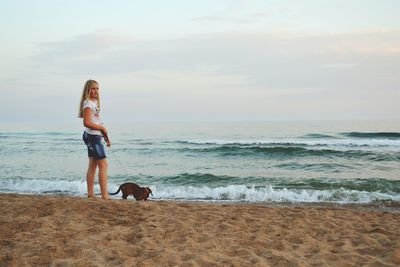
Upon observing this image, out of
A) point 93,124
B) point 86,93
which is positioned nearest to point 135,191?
point 93,124

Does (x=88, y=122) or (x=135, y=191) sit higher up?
(x=88, y=122)

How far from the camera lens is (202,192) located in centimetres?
935

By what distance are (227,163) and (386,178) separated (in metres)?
6.45

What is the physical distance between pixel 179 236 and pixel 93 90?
254cm

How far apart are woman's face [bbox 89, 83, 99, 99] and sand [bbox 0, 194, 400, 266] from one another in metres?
1.52

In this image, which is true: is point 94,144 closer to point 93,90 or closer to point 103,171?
point 103,171

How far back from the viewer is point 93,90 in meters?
5.38

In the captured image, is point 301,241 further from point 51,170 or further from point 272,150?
point 272,150

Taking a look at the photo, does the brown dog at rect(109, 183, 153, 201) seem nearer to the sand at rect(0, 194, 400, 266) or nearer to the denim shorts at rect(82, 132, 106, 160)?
the sand at rect(0, 194, 400, 266)

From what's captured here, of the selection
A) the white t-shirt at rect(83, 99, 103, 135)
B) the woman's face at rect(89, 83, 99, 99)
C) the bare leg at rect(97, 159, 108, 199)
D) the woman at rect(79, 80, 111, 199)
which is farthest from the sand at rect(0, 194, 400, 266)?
the woman's face at rect(89, 83, 99, 99)

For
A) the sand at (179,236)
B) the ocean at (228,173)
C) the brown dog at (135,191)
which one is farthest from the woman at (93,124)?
the ocean at (228,173)

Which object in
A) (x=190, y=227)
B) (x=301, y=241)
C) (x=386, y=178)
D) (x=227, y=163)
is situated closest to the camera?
(x=301, y=241)

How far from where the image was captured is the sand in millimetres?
3395

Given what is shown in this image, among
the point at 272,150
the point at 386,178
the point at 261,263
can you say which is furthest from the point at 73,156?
the point at 261,263
